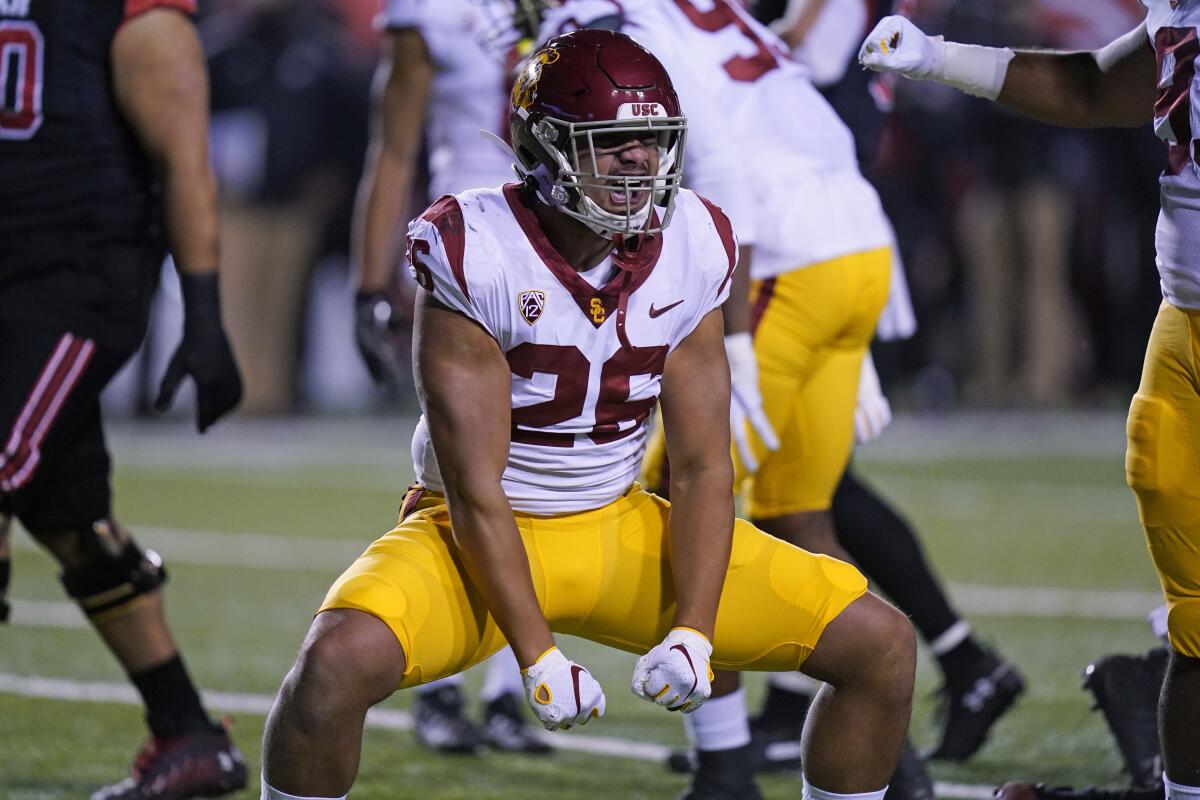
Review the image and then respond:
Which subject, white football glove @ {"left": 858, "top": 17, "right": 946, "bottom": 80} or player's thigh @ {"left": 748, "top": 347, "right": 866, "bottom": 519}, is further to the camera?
Answer: player's thigh @ {"left": 748, "top": 347, "right": 866, "bottom": 519}

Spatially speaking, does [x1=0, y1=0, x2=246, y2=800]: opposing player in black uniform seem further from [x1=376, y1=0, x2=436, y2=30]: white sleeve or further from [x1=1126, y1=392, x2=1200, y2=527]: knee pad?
[x1=1126, y1=392, x2=1200, y2=527]: knee pad

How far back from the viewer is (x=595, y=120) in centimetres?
277

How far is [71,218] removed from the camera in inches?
140

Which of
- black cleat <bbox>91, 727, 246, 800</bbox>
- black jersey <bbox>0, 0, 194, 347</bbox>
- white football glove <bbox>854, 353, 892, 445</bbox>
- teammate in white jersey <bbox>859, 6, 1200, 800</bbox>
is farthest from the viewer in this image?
white football glove <bbox>854, 353, 892, 445</bbox>

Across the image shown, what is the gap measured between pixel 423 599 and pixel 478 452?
24 cm

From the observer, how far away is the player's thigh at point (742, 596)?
2875mm

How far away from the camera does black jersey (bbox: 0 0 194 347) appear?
11.5ft

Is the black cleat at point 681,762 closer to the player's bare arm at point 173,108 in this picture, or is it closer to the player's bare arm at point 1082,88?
the player's bare arm at point 173,108

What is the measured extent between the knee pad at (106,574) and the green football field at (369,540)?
39 cm

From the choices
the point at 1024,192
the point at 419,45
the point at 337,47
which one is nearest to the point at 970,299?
the point at 1024,192

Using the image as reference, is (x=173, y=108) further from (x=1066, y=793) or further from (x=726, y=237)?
(x=1066, y=793)

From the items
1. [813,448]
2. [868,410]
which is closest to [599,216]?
[813,448]

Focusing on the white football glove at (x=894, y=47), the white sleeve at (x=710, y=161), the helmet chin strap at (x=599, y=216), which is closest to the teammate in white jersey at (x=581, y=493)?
the helmet chin strap at (x=599, y=216)

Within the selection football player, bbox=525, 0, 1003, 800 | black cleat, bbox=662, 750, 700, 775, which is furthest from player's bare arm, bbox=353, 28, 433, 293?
black cleat, bbox=662, 750, 700, 775
